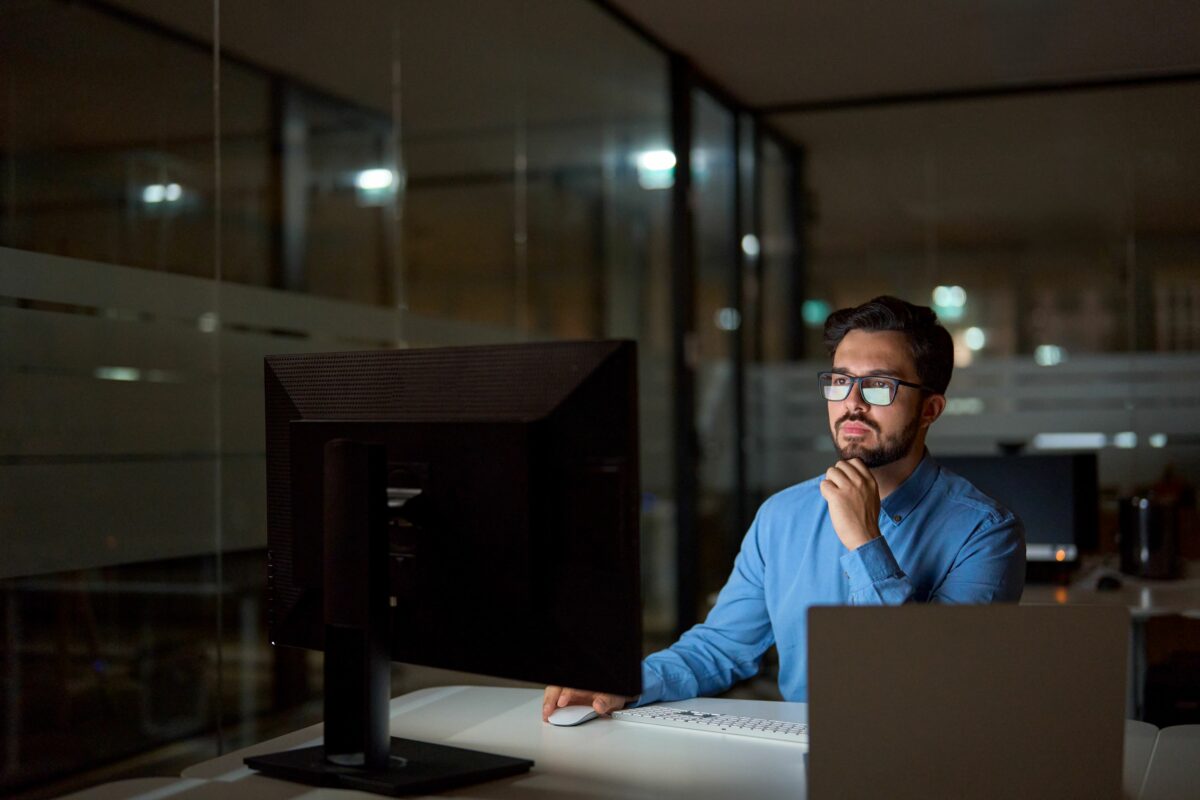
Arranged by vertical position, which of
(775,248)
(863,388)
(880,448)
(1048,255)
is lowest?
(880,448)

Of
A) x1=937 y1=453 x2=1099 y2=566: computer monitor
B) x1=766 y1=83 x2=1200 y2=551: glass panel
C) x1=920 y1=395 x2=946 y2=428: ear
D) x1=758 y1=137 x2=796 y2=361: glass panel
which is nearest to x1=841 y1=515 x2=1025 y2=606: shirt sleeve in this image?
x1=920 y1=395 x2=946 y2=428: ear

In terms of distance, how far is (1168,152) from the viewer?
6461 mm

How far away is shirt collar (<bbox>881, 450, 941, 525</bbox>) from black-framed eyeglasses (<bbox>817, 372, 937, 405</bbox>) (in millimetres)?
139

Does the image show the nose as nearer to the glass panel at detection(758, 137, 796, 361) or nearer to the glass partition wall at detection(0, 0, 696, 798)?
the glass partition wall at detection(0, 0, 696, 798)

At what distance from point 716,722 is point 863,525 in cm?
40

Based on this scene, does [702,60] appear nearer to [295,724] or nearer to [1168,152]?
[1168,152]

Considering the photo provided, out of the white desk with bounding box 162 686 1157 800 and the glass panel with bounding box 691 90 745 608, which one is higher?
the glass panel with bounding box 691 90 745 608

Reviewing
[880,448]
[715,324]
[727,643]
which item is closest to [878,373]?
[880,448]

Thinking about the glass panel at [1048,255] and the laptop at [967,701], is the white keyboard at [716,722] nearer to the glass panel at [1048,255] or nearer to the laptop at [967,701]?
A: the laptop at [967,701]

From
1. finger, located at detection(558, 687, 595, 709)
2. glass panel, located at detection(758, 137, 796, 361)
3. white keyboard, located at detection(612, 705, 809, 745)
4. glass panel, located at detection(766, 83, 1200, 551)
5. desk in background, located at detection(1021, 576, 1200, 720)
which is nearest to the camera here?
white keyboard, located at detection(612, 705, 809, 745)

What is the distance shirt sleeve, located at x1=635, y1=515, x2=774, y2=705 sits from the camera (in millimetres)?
2250

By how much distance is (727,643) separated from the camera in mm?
2391

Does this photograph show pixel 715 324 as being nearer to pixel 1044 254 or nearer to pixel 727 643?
pixel 1044 254

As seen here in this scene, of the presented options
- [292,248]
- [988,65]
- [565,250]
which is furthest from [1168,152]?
[292,248]
